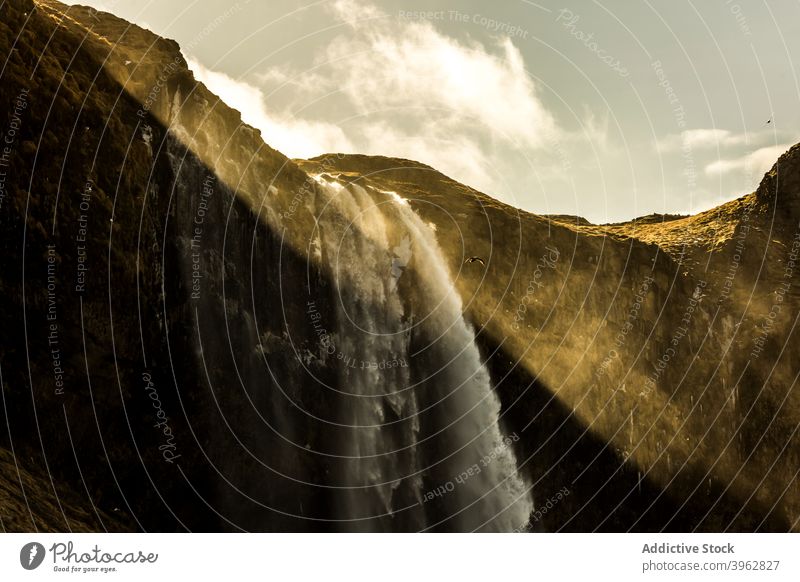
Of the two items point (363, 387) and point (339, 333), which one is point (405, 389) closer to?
point (363, 387)

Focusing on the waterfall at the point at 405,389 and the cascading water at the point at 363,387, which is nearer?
the cascading water at the point at 363,387

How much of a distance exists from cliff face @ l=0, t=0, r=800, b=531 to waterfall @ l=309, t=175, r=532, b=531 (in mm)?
107

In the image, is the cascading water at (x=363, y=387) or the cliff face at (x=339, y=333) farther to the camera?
the cascading water at (x=363, y=387)

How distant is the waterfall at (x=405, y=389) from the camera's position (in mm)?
28578

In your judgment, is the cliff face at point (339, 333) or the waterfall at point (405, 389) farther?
the waterfall at point (405, 389)

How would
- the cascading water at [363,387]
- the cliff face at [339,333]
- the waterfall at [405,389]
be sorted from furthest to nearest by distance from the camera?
1. the waterfall at [405,389]
2. the cascading water at [363,387]
3. the cliff face at [339,333]

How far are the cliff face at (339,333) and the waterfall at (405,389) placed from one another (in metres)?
0.11

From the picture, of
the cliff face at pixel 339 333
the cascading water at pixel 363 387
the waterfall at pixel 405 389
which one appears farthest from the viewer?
the waterfall at pixel 405 389

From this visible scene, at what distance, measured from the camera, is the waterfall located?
2858 centimetres

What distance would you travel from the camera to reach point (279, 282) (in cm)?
2688

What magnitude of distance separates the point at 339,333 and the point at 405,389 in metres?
3.98

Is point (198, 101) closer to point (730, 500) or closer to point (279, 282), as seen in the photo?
point (279, 282)

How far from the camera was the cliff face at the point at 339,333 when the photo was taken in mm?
18672
